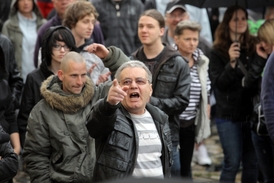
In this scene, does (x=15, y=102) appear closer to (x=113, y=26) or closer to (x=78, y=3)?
(x=78, y=3)

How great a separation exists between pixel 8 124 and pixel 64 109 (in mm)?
1288

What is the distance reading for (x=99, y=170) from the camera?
532 cm

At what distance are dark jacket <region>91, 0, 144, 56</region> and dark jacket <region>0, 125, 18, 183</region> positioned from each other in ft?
14.0

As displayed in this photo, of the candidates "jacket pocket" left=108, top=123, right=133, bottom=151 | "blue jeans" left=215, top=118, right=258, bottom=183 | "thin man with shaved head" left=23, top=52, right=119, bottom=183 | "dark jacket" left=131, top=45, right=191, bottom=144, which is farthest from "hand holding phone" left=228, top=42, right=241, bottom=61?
"jacket pocket" left=108, top=123, right=133, bottom=151

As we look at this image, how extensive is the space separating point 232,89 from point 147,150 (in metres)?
3.21

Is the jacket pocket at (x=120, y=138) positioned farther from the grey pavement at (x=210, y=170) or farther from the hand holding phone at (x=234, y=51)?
the grey pavement at (x=210, y=170)

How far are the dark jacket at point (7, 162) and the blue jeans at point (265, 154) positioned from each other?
3.19m

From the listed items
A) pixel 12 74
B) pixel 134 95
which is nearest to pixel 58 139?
pixel 134 95

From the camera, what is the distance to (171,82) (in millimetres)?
7336

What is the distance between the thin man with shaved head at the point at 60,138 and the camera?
605cm

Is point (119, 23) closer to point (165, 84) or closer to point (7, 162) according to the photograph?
point (165, 84)

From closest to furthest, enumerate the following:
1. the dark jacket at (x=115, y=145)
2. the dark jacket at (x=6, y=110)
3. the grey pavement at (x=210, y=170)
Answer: the dark jacket at (x=115, y=145)
the dark jacket at (x=6, y=110)
the grey pavement at (x=210, y=170)

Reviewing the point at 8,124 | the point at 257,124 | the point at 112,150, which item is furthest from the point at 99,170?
the point at 257,124

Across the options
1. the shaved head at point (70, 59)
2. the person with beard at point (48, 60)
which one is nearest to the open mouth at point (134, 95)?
the shaved head at point (70, 59)
